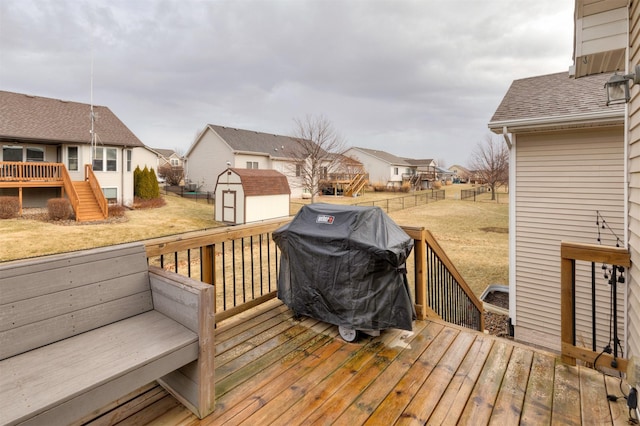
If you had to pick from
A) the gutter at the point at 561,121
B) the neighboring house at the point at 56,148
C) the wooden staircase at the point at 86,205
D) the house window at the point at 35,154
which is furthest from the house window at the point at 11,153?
the gutter at the point at 561,121

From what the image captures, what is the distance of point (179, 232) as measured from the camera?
13.2 meters

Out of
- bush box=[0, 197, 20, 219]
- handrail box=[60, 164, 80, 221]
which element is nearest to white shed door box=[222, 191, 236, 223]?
handrail box=[60, 164, 80, 221]

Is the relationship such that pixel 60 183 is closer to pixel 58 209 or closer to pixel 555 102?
pixel 58 209

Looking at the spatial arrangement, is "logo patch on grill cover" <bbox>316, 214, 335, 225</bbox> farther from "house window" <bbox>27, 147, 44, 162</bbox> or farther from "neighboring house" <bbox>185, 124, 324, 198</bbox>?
"neighboring house" <bbox>185, 124, 324, 198</bbox>

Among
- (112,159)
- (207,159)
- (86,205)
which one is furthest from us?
(207,159)

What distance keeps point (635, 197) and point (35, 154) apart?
21.9 meters

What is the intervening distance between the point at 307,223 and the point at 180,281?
1234mm

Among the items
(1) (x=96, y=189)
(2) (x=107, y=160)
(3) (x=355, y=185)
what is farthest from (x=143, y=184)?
(3) (x=355, y=185)

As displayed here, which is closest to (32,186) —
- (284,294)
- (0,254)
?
(0,254)

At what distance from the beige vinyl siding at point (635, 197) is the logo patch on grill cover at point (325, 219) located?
→ 207 centimetres

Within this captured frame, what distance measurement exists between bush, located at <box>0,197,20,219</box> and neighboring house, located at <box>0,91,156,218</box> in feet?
1.52

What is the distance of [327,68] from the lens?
19.2 meters

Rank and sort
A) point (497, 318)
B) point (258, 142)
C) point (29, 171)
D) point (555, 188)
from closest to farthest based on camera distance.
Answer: point (555, 188) → point (497, 318) → point (29, 171) → point (258, 142)

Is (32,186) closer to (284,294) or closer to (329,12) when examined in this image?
(329,12)
